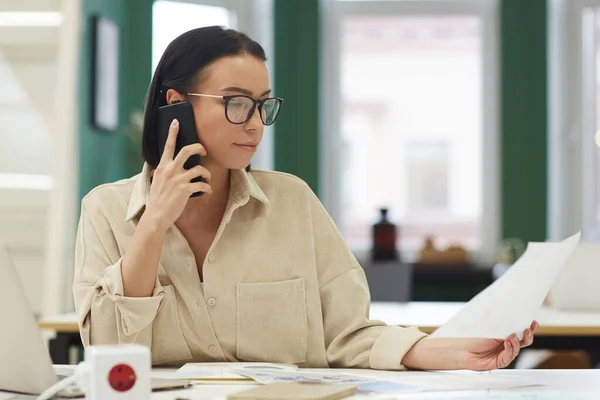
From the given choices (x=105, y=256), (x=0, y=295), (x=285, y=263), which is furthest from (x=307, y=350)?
(x=0, y=295)

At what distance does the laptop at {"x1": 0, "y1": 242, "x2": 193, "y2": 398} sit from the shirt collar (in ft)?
1.63

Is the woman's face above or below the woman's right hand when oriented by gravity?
above

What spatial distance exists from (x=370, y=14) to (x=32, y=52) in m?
2.47

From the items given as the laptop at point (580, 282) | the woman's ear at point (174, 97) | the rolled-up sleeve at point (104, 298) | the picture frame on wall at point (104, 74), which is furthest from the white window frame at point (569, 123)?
the rolled-up sleeve at point (104, 298)

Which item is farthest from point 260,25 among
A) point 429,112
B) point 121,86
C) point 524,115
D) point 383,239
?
point 383,239

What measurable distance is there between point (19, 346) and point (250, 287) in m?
0.61

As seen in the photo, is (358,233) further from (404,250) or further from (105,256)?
(105,256)

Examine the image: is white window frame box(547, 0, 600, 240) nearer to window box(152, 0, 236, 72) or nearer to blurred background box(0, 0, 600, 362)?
blurred background box(0, 0, 600, 362)

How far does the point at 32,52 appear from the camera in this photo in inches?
173

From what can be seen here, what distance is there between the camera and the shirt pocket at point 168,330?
185 cm

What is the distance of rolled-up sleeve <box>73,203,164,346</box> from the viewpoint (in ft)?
5.57

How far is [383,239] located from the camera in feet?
15.4

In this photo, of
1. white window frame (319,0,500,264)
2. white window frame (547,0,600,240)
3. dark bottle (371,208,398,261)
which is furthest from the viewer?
white window frame (319,0,500,264)

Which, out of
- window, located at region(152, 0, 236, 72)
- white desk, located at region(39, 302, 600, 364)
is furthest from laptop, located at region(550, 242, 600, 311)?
window, located at region(152, 0, 236, 72)
